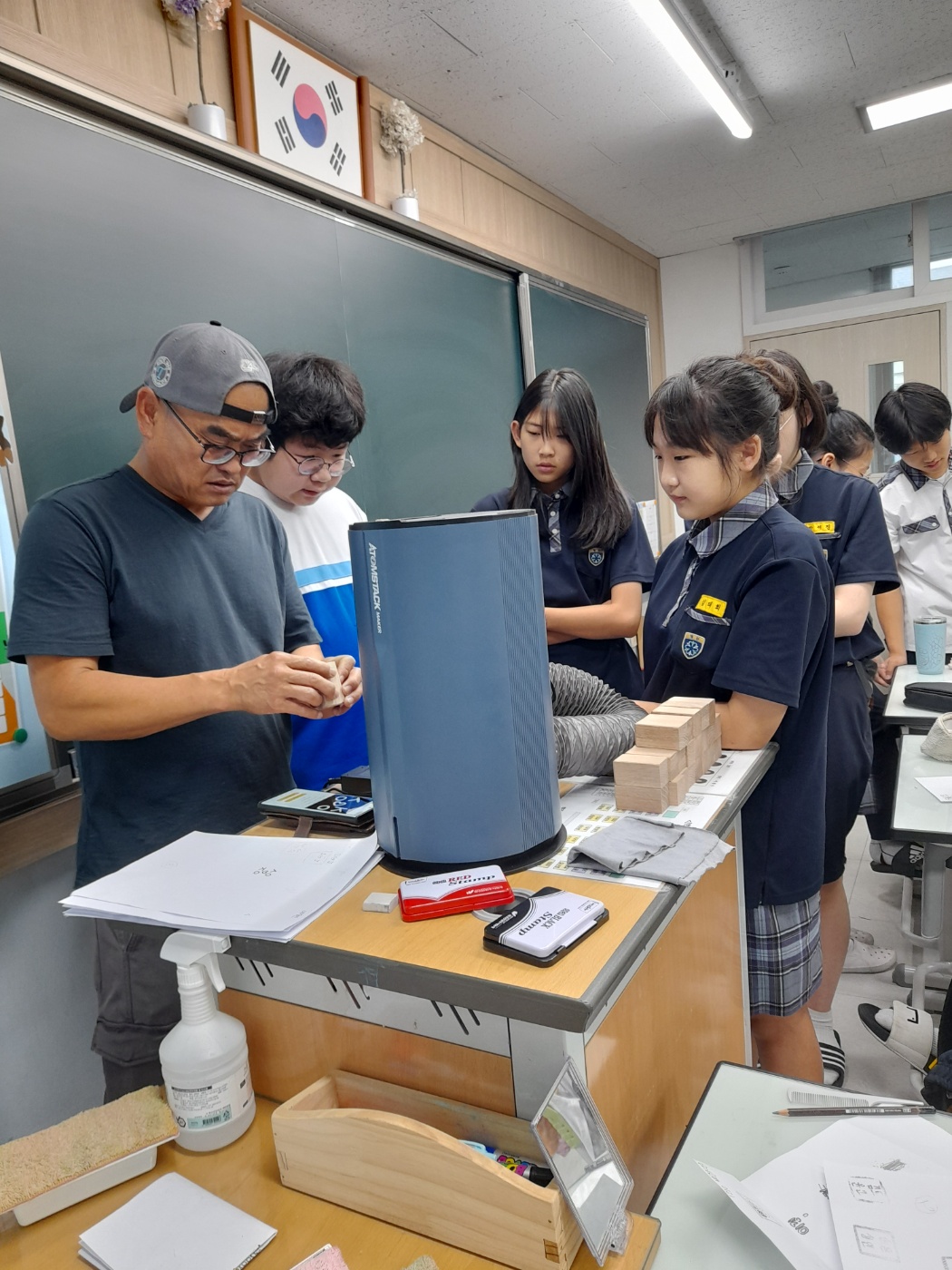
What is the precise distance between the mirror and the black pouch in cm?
212

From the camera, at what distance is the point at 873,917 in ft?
9.55

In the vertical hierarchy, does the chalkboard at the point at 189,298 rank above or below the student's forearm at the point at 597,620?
above

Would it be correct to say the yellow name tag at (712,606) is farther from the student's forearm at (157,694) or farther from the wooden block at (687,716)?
the student's forearm at (157,694)

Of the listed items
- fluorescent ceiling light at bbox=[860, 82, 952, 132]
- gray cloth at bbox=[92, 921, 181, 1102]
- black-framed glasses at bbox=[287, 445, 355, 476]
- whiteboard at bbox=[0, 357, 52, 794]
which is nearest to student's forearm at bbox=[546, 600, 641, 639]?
black-framed glasses at bbox=[287, 445, 355, 476]

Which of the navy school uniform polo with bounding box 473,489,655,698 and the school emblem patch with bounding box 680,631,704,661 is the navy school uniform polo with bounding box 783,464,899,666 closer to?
the navy school uniform polo with bounding box 473,489,655,698

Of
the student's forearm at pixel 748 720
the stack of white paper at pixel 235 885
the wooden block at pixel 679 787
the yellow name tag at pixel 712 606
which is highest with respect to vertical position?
the yellow name tag at pixel 712 606

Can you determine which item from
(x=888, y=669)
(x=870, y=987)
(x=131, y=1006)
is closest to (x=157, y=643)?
(x=131, y=1006)

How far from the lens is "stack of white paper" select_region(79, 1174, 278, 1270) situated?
69 cm

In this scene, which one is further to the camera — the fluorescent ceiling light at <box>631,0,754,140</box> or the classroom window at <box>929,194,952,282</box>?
the classroom window at <box>929,194,952,282</box>

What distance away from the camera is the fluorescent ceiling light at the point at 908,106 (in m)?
3.57

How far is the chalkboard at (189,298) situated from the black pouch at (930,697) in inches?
67.6

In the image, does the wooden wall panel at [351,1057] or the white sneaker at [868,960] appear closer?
the wooden wall panel at [351,1057]

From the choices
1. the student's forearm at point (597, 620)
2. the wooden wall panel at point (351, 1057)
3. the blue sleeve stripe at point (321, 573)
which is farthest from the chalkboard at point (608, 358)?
the wooden wall panel at point (351, 1057)

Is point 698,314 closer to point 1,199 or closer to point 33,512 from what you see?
point 1,199
